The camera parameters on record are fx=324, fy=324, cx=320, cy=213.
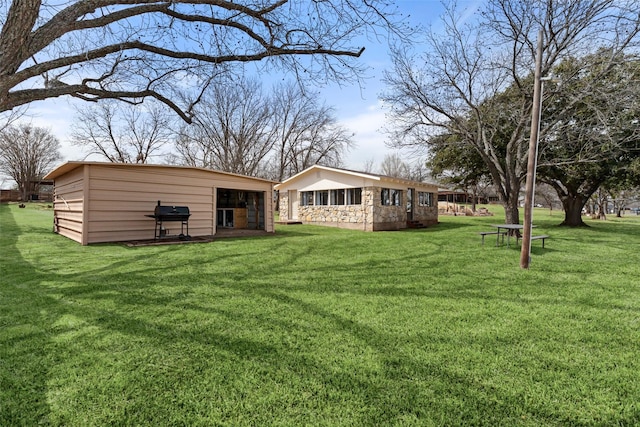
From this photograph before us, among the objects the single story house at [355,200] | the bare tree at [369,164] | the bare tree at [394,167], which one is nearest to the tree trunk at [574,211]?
the single story house at [355,200]

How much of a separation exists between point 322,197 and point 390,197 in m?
3.74

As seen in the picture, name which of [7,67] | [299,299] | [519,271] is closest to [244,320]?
[299,299]

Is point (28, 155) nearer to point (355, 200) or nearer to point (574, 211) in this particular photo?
point (355, 200)

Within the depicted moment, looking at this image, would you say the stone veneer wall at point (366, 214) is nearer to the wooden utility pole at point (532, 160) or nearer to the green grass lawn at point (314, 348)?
the wooden utility pole at point (532, 160)

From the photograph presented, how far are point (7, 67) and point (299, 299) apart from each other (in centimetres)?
432

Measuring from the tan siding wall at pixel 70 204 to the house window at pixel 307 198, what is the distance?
11157mm

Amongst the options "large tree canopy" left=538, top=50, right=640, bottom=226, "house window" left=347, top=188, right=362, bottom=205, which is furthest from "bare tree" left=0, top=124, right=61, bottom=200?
"large tree canopy" left=538, top=50, right=640, bottom=226

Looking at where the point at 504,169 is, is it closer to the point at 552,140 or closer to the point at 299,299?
the point at 552,140

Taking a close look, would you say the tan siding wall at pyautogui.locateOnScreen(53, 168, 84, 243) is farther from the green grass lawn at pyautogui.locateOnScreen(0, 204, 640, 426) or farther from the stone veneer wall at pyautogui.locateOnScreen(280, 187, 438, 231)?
the stone veneer wall at pyautogui.locateOnScreen(280, 187, 438, 231)

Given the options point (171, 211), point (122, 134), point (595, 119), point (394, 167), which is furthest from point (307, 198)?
point (394, 167)

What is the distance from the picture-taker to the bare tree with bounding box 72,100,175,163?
1073 inches

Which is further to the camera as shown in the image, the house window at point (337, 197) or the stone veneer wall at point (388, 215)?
the house window at point (337, 197)

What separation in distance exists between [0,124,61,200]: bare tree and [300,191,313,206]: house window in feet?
116

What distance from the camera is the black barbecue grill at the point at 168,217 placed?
938cm
